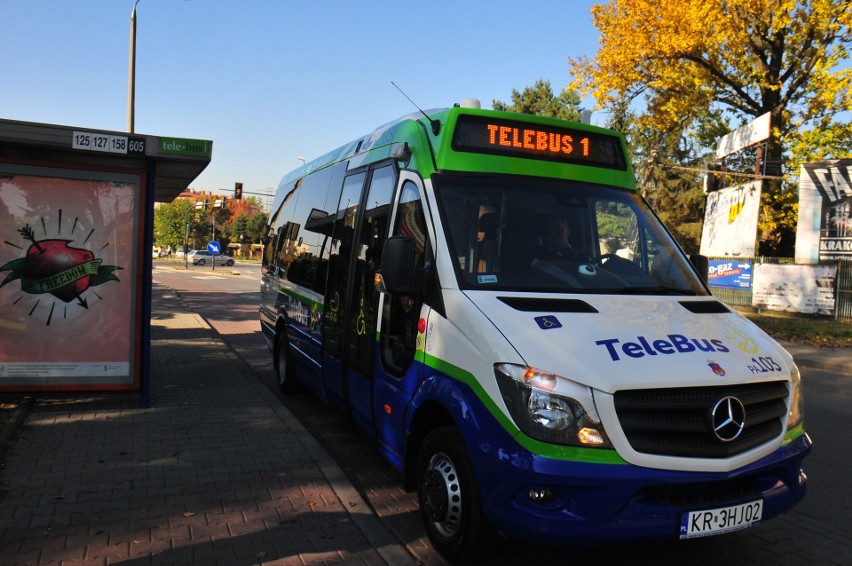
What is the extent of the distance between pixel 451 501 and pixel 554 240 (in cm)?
173

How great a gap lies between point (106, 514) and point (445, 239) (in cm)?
279

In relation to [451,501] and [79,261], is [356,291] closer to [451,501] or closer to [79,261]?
[451,501]

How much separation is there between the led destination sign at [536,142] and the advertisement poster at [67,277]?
4.32 m

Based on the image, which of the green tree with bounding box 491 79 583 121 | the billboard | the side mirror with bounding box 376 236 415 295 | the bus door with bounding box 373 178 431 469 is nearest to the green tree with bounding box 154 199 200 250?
the green tree with bounding box 491 79 583 121

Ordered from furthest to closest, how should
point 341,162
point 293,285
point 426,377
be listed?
point 293,285 < point 341,162 < point 426,377

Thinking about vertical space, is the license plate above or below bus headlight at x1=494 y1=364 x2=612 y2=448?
below

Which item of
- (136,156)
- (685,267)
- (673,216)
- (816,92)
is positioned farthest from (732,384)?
(673,216)

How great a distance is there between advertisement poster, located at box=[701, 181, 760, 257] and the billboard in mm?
1633

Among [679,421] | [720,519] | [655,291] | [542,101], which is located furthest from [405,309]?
[542,101]

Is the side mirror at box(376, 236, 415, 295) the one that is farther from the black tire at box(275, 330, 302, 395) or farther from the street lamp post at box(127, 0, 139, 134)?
the street lamp post at box(127, 0, 139, 134)

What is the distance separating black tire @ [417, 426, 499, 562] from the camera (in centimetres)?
336

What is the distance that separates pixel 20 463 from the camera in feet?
16.6

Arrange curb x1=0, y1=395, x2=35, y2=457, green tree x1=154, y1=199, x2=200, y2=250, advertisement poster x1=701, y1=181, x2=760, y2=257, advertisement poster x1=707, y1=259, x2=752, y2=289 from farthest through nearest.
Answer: green tree x1=154, y1=199, x2=200, y2=250 → advertisement poster x1=707, y1=259, x2=752, y2=289 → advertisement poster x1=701, y1=181, x2=760, y2=257 → curb x1=0, y1=395, x2=35, y2=457

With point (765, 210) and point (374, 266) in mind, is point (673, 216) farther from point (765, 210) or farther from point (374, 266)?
point (374, 266)
